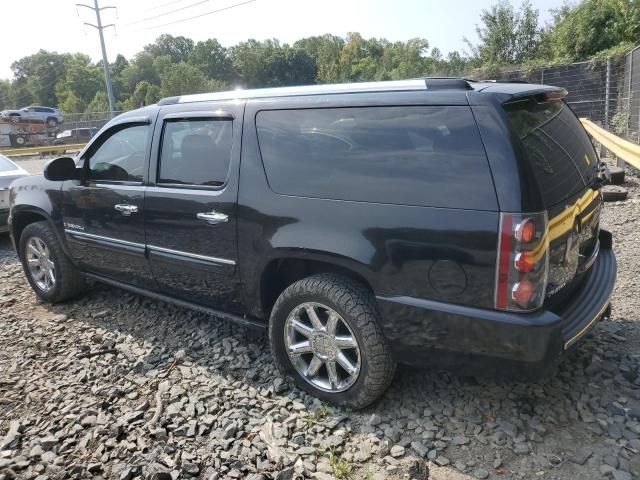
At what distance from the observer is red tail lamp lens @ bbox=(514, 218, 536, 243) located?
88.8 inches

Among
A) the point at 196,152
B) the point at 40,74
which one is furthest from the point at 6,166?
the point at 40,74

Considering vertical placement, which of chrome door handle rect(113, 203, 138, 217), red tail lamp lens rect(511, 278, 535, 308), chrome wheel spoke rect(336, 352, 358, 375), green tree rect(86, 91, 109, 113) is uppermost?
green tree rect(86, 91, 109, 113)

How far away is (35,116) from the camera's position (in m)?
36.1

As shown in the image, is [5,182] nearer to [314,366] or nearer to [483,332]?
[314,366]

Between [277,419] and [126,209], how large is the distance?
2.01m

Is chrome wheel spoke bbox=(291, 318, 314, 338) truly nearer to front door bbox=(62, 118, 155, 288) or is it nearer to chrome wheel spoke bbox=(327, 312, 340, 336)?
chrome wheel spoke bbox=(327, 312, 340, 336)

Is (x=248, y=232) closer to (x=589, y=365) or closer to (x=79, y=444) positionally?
(x=79, y=444)

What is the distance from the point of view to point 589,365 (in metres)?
3.16

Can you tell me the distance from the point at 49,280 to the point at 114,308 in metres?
0.78

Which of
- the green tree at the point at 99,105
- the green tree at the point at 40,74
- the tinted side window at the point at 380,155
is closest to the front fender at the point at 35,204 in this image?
the tinted side window at the point at 380,155

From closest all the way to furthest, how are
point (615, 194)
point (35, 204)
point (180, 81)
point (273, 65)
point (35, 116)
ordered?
point (35, 204), point (615, 194), point (35, 116), point (180, 81), point (273, 65)

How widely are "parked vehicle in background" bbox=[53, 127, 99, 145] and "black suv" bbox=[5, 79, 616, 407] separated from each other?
29840 millimetres

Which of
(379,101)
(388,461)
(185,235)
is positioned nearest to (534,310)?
(388,461)

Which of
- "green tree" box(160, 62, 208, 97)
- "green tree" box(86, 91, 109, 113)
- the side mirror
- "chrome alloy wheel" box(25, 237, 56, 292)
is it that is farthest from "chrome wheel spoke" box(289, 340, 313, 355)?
"green tree" box(86, 91, 109, 113)
